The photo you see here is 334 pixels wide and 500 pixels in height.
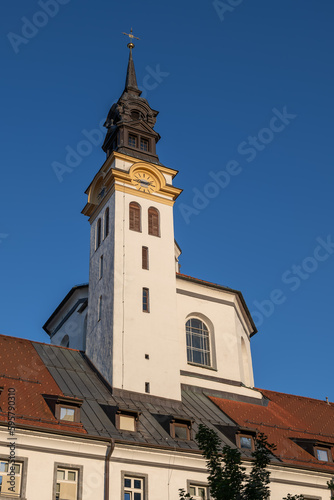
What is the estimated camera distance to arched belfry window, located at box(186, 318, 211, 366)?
41.5m

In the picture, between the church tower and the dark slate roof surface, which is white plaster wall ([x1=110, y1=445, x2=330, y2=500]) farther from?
the church tower

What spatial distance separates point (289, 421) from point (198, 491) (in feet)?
35.4

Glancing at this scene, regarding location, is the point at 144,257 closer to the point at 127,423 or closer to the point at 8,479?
Result: the point at 127,423

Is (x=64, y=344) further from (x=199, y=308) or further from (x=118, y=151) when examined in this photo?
(x=118, y=151)

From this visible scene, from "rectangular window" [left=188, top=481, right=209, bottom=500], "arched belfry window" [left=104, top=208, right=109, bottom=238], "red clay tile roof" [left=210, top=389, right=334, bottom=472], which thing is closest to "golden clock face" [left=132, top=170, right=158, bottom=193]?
"arched belfry window" [left=104, top=208, right=109, bottom=238]

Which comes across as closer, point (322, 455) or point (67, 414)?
point (67, 414)

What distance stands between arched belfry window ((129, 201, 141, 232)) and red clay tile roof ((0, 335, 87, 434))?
29.3 ft

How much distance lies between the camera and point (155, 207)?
141 ft

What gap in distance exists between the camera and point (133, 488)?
29625 millimetres

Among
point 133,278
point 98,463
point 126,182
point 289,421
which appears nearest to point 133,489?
point 98,463

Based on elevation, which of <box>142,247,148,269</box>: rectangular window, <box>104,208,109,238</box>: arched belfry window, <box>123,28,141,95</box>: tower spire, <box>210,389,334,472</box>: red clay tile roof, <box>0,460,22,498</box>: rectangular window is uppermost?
<box>123,28,141,95</box>: tower spire

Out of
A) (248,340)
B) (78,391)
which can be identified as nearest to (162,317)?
(78,391)

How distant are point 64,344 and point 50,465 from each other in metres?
19.4

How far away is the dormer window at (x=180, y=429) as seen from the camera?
32906 mm
